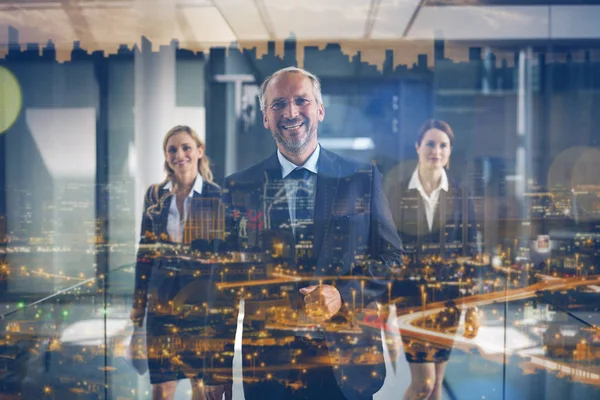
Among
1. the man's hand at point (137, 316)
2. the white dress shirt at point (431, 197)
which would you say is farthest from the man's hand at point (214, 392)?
the white dress shirt at point (431, 197)

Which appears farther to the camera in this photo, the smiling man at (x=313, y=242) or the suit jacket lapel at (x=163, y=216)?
the suit jacket lapel at (x=163, y=216)

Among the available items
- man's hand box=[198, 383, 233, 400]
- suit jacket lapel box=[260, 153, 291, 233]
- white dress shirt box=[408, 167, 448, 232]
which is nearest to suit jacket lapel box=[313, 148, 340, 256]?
suit jacket lapel box=[260, 153, 291, 233]

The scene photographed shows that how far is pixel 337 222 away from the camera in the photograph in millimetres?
2238

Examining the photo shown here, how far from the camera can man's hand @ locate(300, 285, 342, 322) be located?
→ 229 cm

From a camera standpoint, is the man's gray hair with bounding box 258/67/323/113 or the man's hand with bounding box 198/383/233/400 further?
the man's hand with bounding box 198/383/233/400

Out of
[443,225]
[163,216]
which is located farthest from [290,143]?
[443,225]

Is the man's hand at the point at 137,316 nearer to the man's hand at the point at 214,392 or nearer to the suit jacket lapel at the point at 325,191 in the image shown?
the man's hand at the point at 214,392

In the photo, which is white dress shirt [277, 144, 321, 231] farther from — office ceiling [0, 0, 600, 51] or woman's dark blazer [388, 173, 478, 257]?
office ceiling [0, 0, 600, 51]

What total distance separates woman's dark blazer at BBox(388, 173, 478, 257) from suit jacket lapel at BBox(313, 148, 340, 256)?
30 cm

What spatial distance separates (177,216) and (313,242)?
60 cm

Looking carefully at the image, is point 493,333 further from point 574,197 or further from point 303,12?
point 303,12

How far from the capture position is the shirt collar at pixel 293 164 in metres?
2.25

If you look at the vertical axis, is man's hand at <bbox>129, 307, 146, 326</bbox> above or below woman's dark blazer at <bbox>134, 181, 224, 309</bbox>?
below
